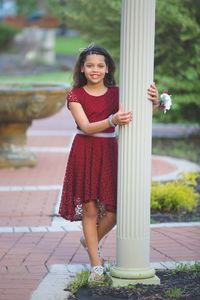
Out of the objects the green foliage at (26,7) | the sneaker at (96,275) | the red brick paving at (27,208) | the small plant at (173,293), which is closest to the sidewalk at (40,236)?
the red brick paving at (27,208)

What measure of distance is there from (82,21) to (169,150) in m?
2.56

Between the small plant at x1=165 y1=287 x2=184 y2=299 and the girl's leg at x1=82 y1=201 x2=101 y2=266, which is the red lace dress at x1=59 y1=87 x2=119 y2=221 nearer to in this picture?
the girl's leg at x1=82 y1=201 x2=101 y2=266

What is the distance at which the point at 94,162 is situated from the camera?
5527 mm

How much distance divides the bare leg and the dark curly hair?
864mm

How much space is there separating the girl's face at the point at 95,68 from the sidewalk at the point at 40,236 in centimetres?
137

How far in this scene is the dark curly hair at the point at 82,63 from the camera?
562 cm

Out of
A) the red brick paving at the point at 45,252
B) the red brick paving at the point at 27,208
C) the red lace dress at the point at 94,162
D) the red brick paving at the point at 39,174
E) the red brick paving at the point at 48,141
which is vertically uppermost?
the red lace dress at the point at 94,162

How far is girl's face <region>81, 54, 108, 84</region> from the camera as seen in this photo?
5.55m

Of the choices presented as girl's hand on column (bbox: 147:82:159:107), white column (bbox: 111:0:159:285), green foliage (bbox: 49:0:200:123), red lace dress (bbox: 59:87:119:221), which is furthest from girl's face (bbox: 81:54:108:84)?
green foliage (bbox: 49:0:200:123)

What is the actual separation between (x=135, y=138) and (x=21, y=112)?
571 centimetres

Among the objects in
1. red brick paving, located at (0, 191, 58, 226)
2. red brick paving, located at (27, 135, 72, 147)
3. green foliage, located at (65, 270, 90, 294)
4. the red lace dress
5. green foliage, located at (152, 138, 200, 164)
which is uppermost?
the red lace dress

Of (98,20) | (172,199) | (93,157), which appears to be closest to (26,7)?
(98,20)

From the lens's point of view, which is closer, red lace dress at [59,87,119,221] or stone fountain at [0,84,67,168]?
red lace dress at [59,87,119,221]

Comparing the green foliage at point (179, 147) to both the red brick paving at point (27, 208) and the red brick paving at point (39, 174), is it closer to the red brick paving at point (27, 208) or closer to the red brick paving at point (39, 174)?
the red brick paving at point (39, 174)
